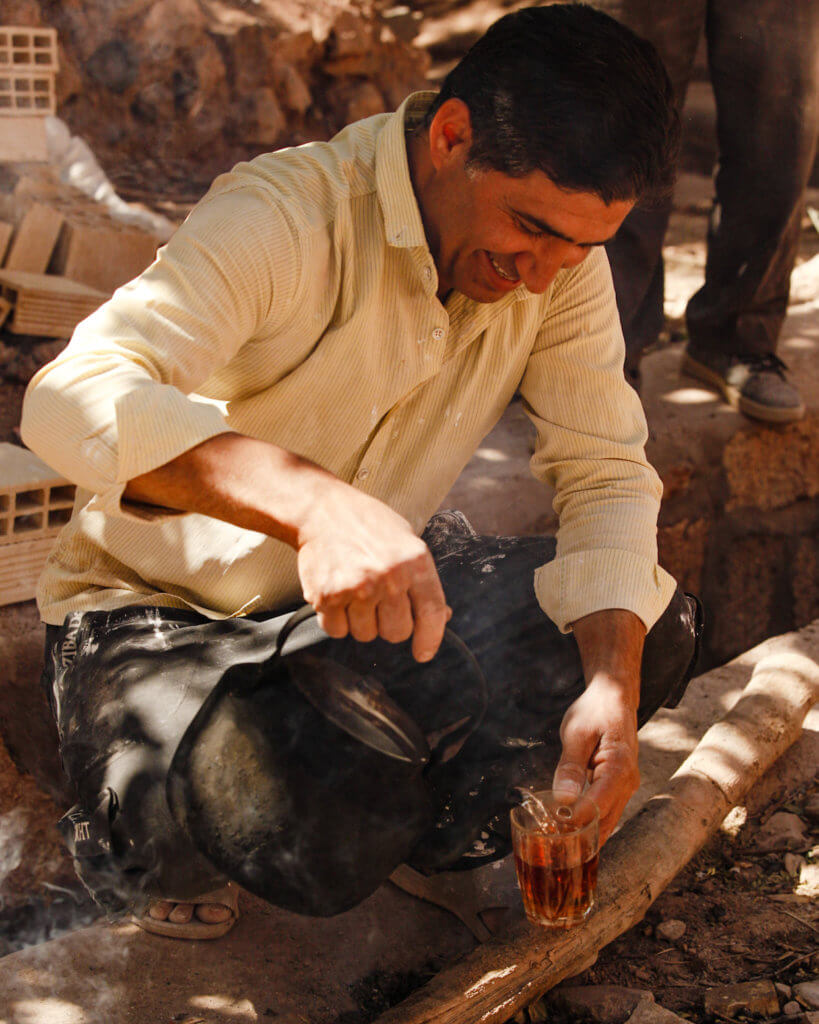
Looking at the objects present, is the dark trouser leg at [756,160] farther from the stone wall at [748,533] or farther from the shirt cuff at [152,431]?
the shirt cuff at [152,431]

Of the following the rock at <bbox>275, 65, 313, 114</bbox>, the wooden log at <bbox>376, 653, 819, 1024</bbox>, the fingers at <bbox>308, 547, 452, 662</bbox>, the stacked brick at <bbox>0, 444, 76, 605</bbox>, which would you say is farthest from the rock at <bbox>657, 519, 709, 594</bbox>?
the rock at <bbox>275, 65, 313, 114</bbox>

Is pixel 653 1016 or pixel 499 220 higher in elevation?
pixel 499 220

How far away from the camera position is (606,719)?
1950 millimetres

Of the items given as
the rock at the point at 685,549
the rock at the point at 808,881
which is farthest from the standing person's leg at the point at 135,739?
the rock at the point at 685,549

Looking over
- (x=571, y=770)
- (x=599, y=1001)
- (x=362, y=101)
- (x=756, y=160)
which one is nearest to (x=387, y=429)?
(x=571, y=770)

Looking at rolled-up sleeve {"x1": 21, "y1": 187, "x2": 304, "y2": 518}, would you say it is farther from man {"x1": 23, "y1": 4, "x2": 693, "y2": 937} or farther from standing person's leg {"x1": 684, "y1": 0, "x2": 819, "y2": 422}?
standing person's leg {"x1": 684, "y1": 0, "x2": 819, "y2": 422}

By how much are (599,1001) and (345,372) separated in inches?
53.1

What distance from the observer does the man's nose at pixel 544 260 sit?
6.39 feet

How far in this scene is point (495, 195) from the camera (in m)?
1.93

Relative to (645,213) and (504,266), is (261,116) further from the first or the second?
(504,266)

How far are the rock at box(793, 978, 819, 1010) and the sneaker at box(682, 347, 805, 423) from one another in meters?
2.87

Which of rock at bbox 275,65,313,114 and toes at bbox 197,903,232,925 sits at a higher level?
rock at bbox 275,65,313,114

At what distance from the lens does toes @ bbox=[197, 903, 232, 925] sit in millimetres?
2162

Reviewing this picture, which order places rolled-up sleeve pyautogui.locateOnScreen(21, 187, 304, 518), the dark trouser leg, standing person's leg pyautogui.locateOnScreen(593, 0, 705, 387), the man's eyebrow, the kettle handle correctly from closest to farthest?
1. rolled-up sleeve pyautogui.locateOnScreen(21, 187, 304, 518)
2. the kettle handle
3. the man's eyebrow
4. standing person's leg pyautogui.locateOnScreen(593, 0, 705, 387)
5. the dark trouser leg
